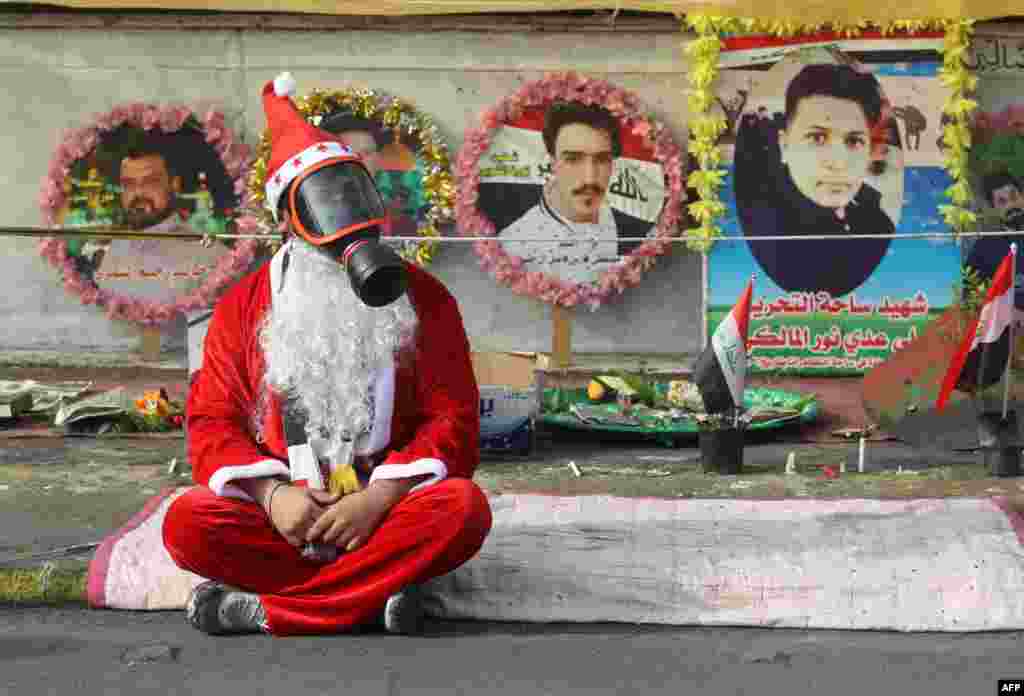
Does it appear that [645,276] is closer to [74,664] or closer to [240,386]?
[240,386]

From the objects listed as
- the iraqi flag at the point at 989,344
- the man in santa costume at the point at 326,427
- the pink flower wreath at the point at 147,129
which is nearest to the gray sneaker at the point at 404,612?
the man in santa costume at the point at 326,427

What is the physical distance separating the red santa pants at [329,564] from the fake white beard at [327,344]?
333 mm

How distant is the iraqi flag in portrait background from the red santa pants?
16.1 feet

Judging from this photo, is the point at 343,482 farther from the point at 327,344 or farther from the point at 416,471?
the point at 327,344

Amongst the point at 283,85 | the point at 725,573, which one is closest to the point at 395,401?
the point at 283,85

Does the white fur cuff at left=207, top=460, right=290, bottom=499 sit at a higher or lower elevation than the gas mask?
lower

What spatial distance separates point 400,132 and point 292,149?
470 cm

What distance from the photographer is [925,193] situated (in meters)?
9.55

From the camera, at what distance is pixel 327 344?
507 cm

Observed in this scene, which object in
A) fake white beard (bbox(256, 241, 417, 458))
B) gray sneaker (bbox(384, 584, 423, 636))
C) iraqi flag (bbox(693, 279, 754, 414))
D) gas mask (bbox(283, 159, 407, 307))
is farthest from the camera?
iraqi flag (bbox(693, 279, 754, 414))

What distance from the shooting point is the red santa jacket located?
4.95m

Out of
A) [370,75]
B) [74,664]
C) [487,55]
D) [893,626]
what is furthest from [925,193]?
[74,664]

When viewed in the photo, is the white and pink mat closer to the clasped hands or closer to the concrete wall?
the clasped hands

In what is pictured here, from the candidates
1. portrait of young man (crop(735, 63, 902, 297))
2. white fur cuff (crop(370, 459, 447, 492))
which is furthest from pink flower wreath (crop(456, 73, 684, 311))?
white fur cuff (crop(370, 459, 447, 492))
